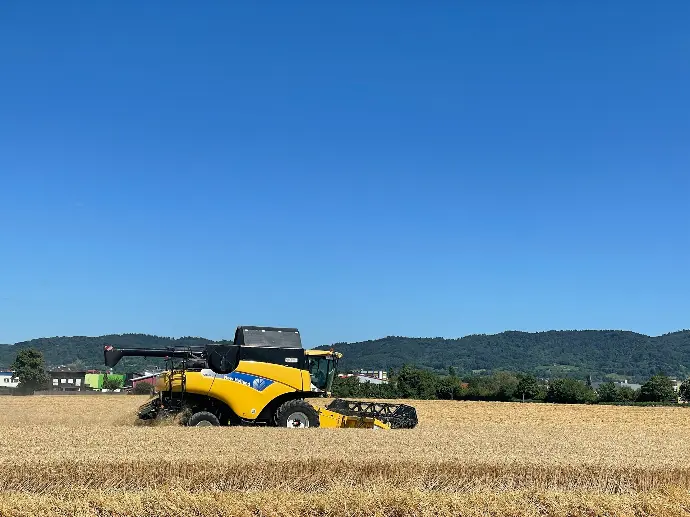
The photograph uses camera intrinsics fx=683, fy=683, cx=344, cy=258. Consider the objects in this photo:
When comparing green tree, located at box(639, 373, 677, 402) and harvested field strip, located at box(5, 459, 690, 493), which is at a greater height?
harvested field strip, located at box(5, 459, 690, 493)

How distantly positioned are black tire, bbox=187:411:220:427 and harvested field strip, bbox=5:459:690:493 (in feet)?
22.8

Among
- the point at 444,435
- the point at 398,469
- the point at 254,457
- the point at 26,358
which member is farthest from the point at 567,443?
the point at 26,358

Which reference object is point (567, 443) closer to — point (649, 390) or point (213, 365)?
point (213, 365)

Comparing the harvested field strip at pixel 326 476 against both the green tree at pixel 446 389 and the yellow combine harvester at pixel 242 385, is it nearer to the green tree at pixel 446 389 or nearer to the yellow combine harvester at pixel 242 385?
the yellow combine harvester at pixel 242 385

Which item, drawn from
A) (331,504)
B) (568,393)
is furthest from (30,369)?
(331,504)

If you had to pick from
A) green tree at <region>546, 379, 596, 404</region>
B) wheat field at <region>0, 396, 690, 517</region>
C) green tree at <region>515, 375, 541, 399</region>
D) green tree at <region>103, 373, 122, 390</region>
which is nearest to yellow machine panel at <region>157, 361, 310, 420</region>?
wheat field at <region>0, 396, 690, 517</region>

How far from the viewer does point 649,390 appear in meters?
69.6

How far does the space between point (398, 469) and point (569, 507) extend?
2.75 metres

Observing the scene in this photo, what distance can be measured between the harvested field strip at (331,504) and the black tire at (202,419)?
820 cm

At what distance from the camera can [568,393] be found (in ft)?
214

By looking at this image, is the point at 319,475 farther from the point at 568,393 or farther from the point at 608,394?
the point at 608,394

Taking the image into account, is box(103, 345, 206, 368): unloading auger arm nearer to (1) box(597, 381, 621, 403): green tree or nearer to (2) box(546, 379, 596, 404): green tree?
(2) box(546, 379, 596, 404): green tree

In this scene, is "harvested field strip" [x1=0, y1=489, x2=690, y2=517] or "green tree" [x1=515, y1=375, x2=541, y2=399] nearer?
"harvested field strip" [x1=0, y1=489, x2=690, y2=517]

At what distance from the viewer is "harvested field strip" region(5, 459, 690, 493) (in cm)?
959
